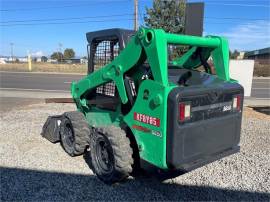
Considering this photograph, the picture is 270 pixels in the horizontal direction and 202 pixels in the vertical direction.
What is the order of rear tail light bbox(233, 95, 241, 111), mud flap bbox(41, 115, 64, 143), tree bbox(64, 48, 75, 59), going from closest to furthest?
rear tail light bbox(233, 95, 241, 111) → mud flap bbox(41, 115, 64, 143) → tree bbox(64, 48, 75, 59)

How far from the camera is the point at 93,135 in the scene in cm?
414

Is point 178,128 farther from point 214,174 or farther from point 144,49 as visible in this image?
point 214,174

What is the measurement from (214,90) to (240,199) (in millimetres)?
1347

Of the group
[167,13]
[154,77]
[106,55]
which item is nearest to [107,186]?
[154,77]

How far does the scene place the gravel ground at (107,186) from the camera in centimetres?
360

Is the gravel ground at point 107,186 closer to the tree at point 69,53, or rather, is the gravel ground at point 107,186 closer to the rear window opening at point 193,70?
the rear window opening at point 193,70

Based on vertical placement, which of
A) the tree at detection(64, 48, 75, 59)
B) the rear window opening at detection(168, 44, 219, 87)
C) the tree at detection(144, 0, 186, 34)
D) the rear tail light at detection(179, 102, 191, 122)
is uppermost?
the tree at detection(144, 0, 186, 34)

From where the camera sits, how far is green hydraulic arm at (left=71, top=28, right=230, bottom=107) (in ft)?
10.4

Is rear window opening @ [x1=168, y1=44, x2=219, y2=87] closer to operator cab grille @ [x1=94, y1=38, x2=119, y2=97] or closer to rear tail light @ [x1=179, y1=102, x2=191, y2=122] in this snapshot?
rear tail light @ [x1=179, y1=102, x2=191, y2=122]

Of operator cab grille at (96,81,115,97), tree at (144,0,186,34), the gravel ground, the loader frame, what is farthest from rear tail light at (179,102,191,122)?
tree at (144,0,186,34)

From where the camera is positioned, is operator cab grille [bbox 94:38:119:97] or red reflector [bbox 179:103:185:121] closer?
red reflector [bbox 179:103:185:121]

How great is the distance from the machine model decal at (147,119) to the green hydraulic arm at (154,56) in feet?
0.95

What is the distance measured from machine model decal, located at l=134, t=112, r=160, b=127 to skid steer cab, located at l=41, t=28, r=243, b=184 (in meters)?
0.01

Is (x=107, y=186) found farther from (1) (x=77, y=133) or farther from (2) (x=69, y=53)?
(2) (x=69, y=53)
